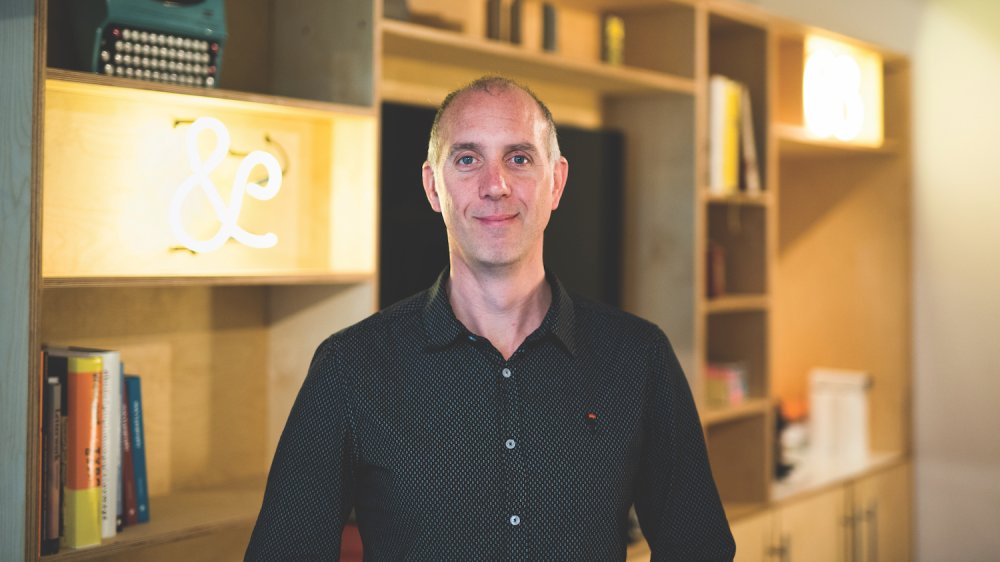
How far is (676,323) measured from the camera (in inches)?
131

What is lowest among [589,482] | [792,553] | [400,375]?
[792,553]

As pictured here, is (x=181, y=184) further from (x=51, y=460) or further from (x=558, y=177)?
(x=558, y=177)

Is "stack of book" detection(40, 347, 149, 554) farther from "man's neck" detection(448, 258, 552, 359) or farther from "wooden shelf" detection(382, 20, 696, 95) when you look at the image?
"wooden shelf" detection(382, 20, 696, 95)

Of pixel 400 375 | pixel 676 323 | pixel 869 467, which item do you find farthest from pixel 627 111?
pixel 400 375

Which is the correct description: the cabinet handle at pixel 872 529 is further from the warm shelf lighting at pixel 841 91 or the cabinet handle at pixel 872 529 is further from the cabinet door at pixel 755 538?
the warm shelf lighting at pixel 841 91

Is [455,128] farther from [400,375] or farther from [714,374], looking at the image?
[714,374]

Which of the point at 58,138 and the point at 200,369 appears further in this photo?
the point at 200,369

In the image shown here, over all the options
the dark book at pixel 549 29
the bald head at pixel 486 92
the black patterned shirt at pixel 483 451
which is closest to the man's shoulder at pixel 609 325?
the black patterned shirt at pixel 483 451

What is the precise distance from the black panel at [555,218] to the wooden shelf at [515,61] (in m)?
0.15

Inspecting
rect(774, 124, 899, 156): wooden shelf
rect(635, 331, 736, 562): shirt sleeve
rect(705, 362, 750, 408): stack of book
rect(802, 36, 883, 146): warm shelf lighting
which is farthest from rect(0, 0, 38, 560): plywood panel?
rect(802, 36, 883, 146): warm shelf lighting

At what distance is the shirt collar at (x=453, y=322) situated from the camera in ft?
5.53

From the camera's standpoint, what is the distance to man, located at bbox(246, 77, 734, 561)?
1.60m

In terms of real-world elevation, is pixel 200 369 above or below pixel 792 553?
above

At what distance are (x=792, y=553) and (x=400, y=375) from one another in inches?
92.4
